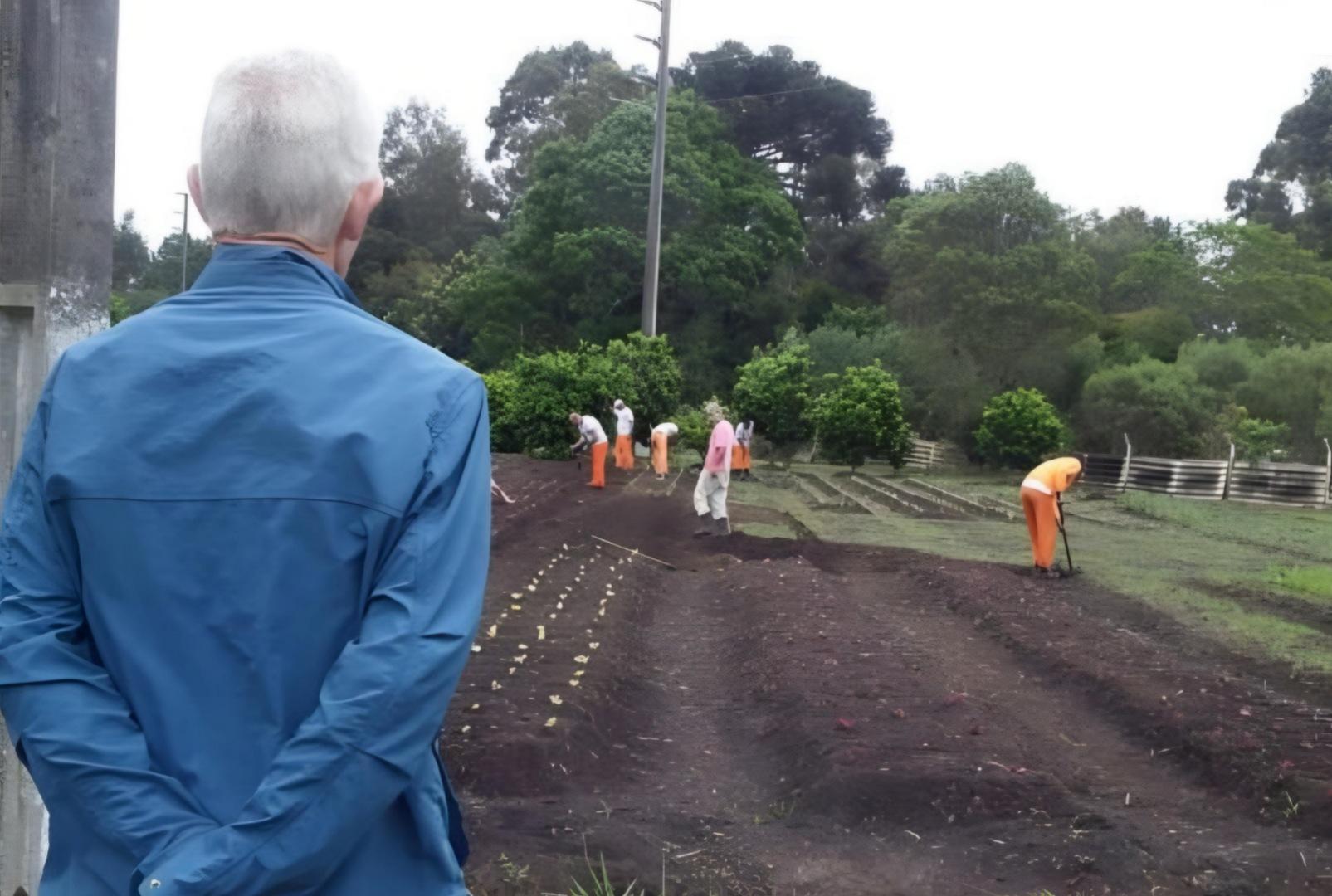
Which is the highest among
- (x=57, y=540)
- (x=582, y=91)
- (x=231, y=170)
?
(x=582, y=91)

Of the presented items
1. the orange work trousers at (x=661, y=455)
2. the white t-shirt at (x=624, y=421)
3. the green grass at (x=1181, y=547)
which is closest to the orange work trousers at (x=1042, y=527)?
the green grass at (x=1181, y=547)

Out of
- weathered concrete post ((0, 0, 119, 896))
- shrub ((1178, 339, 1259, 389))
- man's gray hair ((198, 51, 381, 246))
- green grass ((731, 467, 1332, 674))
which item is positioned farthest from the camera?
shrub ((1178, 339, 1259, 389))

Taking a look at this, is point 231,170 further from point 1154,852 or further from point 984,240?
point 984,240

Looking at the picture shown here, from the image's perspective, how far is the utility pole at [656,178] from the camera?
38438mm

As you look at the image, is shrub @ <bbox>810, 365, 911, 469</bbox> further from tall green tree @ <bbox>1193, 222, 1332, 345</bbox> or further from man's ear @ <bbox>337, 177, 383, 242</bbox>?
man's ear @ <bbox>337, 177, 383, 242</bbox>

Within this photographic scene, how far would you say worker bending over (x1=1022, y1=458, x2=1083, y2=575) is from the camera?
15.2 meters

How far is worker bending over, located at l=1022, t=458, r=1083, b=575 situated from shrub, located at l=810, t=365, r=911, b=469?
830 inches

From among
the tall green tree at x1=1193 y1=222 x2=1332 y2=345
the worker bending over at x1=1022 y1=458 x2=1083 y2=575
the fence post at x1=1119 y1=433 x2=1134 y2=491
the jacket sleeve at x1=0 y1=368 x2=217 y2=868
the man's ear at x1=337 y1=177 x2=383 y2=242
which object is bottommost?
the fence post at x1=1119 y1=433 x2=1134 y2=491

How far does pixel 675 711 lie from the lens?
8742 mm

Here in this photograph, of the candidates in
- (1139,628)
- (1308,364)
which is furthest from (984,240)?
(1139,628)

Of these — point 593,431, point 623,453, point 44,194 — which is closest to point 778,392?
point 623,453

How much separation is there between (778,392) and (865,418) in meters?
2.80

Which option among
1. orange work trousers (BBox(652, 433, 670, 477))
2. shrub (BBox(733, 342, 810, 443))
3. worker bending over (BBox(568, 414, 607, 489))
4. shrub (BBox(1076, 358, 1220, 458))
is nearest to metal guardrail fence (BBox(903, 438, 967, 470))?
shrub (BBox(733, 342, 810, 443))

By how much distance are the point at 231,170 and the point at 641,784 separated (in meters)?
5.37
